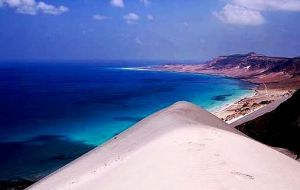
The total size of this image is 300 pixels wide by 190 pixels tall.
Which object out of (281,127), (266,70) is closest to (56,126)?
(281,127)

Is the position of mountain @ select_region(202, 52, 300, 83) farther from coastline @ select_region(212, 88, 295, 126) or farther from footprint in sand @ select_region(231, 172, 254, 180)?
footprint in sand @ select_region(231, 172, 254, 180)

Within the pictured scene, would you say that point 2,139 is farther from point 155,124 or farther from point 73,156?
point 155,124

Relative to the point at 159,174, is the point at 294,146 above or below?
below

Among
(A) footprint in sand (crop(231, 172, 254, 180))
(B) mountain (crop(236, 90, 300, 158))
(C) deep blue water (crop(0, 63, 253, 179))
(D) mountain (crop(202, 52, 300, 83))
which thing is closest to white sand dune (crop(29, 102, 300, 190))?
(A) footprint in sand (crop(231, 172, 254, 180))

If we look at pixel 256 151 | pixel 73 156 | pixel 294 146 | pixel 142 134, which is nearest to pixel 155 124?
pixel 142 134

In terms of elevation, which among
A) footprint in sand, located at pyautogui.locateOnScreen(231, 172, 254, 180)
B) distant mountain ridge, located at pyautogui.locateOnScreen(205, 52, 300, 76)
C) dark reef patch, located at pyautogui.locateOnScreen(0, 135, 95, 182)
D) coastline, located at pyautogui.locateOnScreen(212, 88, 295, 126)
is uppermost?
distant mountain ridge, located at pyautogui.locateOnScreen(205, 52, 300, 76)

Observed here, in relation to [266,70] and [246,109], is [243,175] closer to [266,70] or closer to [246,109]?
[246,109]
